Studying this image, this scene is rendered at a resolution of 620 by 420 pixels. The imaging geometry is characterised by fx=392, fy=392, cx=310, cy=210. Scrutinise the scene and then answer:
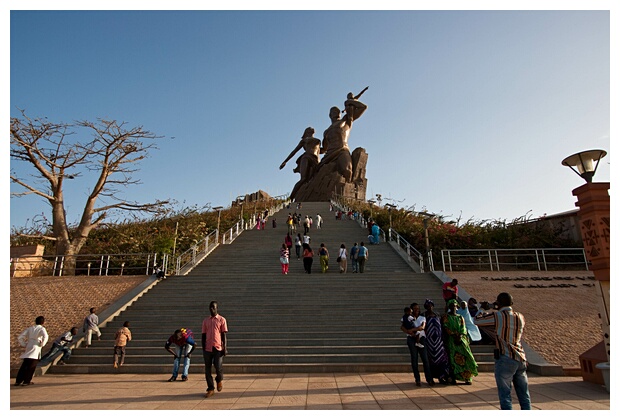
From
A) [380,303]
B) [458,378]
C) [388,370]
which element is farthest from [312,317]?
[458,378]

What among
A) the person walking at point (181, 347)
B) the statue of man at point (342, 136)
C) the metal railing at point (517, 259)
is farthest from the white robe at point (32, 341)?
the statue of man at point (342, 136)

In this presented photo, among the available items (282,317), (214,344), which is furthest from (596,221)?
(282,317)

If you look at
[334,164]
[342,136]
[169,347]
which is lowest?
[169,347]

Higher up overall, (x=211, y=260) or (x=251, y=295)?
(x=211, y=260)

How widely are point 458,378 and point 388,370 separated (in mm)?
1630

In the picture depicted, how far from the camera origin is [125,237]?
17188mm

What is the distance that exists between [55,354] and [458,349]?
298 inches

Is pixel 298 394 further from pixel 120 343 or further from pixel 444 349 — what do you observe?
pixel 120 343

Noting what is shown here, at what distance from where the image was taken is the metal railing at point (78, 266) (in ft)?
45.2

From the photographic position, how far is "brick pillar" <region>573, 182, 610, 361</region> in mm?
5016

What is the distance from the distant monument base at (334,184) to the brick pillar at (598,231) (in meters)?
31.1

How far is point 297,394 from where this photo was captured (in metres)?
5.28

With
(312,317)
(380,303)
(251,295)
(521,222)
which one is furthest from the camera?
(521,222)
